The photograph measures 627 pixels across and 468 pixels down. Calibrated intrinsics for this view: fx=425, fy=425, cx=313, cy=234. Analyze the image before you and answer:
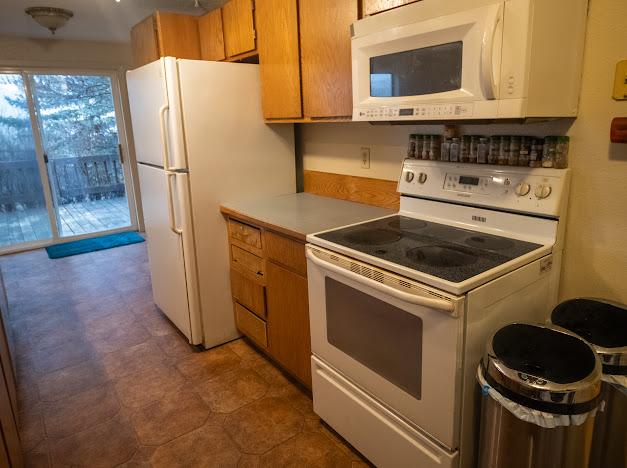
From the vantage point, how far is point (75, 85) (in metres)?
4.95

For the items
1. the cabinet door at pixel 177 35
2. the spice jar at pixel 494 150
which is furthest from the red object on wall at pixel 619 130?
the cabinet door at pixel 177 35

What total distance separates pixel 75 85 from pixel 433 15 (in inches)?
192

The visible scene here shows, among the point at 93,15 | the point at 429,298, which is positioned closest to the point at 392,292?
the point at 429,298

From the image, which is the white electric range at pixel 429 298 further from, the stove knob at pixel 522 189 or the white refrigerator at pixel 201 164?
the white refrigerator at pixel 201 164

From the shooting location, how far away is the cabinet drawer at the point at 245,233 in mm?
2248

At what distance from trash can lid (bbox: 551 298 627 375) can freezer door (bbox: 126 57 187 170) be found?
74.3 inches

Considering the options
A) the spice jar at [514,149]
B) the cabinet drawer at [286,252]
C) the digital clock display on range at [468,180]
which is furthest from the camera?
the cabinet drawer at [286,252]

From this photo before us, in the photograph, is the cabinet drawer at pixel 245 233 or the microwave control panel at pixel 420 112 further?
the cabinet drawer at pixel 245 233

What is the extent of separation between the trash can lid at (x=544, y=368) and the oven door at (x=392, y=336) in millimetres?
134

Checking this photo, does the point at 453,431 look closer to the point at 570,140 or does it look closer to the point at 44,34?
the point at 570,140

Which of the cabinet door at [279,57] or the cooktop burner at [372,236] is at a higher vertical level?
the cabinet door at [279,57]

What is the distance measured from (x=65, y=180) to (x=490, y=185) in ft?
16.8

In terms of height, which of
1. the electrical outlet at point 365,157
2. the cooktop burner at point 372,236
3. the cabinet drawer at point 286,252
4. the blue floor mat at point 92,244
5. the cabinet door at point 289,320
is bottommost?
the blue floor mat at point 92,244

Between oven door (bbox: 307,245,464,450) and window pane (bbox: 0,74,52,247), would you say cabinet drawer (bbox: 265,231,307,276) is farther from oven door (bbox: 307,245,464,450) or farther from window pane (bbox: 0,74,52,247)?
window pane (bbox: 0,74,52,247)
